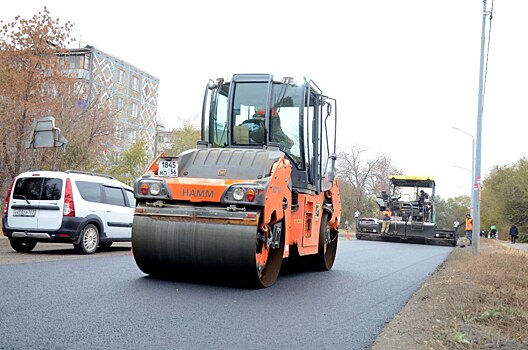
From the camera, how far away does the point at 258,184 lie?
669 cm

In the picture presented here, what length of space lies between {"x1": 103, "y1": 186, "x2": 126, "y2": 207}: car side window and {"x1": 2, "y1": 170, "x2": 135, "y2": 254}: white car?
0.52 meters

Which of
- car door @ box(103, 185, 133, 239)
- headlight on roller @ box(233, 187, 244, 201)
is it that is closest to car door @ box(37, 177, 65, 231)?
car door @ box(103, 185, 133, 239)

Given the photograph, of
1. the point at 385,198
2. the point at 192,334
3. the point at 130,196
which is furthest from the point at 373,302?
the point at 385,198

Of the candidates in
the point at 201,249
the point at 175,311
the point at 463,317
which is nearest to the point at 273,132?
the point at 201,249

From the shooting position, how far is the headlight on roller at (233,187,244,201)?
6648 millimetres

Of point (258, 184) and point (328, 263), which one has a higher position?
point (258, 184)

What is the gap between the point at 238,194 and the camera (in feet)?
21.9

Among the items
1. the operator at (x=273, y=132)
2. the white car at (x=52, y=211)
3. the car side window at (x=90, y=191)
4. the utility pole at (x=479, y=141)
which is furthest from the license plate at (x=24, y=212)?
the utility pole at (x=479, y=141)

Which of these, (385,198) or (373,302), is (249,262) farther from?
(385,198)

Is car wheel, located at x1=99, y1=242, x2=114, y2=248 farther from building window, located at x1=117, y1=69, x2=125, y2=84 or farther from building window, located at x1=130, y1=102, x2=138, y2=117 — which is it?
building window, located at x1=130, y1=102, x2=138, y2=117

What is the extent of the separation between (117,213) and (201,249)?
265 inches

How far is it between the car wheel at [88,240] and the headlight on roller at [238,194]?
6034 mm

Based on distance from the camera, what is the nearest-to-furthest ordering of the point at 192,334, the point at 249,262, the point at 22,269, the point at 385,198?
1. the point at 192,334
2. the point at 249,262
3. the point at 22,269
4. the point at 385,198

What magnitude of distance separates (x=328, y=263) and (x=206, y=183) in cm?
429
